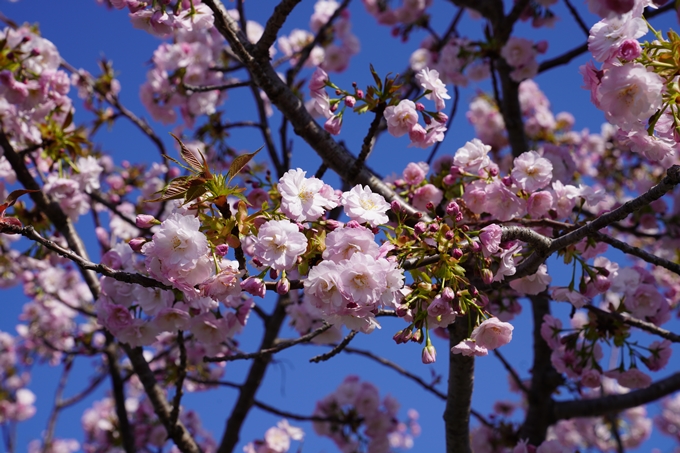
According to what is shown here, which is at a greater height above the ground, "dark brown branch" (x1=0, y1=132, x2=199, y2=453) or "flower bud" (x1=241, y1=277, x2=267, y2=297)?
"dark brown branch" (x1=0, y1=132, x2=199, y2=453)

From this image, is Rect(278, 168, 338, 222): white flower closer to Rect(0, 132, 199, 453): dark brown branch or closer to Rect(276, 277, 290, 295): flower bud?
Rect(276, 277, 290, 295): flower bud

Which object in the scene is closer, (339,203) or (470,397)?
(339,203)

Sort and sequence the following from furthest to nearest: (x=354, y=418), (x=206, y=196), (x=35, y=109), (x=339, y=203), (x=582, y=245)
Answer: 1. (x=354, y=418)
2. (x=35, y=109)
3. (x=582, y=245)
4. (x=339, y=203)
5. (x=206, y=196)

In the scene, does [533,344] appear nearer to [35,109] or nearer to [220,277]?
[220,277]

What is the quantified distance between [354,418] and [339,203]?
2.97 m

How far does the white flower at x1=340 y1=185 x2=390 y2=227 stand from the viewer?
167 centimetres

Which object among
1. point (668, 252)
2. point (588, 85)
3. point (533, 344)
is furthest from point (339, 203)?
Answer: point (668, 252)

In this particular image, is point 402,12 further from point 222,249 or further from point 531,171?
point 222,249

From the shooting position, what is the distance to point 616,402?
322cm

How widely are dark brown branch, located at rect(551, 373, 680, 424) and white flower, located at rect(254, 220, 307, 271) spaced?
2.50 metres

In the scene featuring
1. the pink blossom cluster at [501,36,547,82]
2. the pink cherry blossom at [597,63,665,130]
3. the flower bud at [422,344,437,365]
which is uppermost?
the pink blossom cluster at [501,36,547,82]

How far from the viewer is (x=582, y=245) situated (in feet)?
7.49

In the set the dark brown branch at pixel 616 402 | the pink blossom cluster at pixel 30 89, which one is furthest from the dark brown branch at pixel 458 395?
the pink blossom cluster at pixel 30 89

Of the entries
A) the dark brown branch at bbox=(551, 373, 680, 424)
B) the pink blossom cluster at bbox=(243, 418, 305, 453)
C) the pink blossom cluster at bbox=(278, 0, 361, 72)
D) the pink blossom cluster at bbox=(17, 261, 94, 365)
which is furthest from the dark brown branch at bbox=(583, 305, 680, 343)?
the pink blossom cluster at bbox=(17, 261, 94, 365)
